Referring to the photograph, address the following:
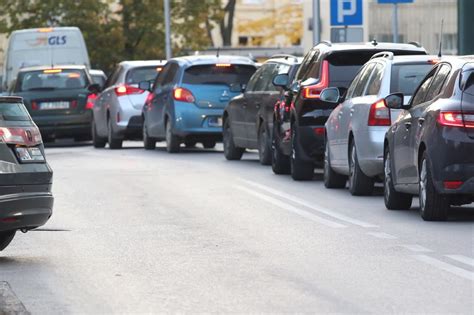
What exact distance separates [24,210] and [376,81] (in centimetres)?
685

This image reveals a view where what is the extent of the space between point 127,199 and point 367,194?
2.59 m

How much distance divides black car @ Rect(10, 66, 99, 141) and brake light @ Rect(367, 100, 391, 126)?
55.5 feet

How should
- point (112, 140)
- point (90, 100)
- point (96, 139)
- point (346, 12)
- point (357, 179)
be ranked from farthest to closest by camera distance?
point (90, 100) → point (96, 139) → point (112, 140) → point (346, 12) → point (357, 179)

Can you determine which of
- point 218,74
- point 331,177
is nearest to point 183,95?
point 218,74

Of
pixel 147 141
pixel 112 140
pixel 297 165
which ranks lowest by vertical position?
pixel 112 140

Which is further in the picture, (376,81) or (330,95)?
(330,95)

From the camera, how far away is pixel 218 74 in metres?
28.6

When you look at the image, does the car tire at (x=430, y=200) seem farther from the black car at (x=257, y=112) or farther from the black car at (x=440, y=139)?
the black car at (x=257, y=112)

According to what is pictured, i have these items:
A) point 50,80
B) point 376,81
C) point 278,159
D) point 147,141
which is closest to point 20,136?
point 376,81

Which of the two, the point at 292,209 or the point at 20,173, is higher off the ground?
the point at 20,173

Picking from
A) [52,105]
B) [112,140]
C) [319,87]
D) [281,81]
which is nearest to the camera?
[319,87]

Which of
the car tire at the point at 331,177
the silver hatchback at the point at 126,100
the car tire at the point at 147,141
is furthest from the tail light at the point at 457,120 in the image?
the silver hatchback at the point at 126,100

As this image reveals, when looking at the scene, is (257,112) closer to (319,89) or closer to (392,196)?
(319,89)

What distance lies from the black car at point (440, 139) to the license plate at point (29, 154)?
3.85 metres
